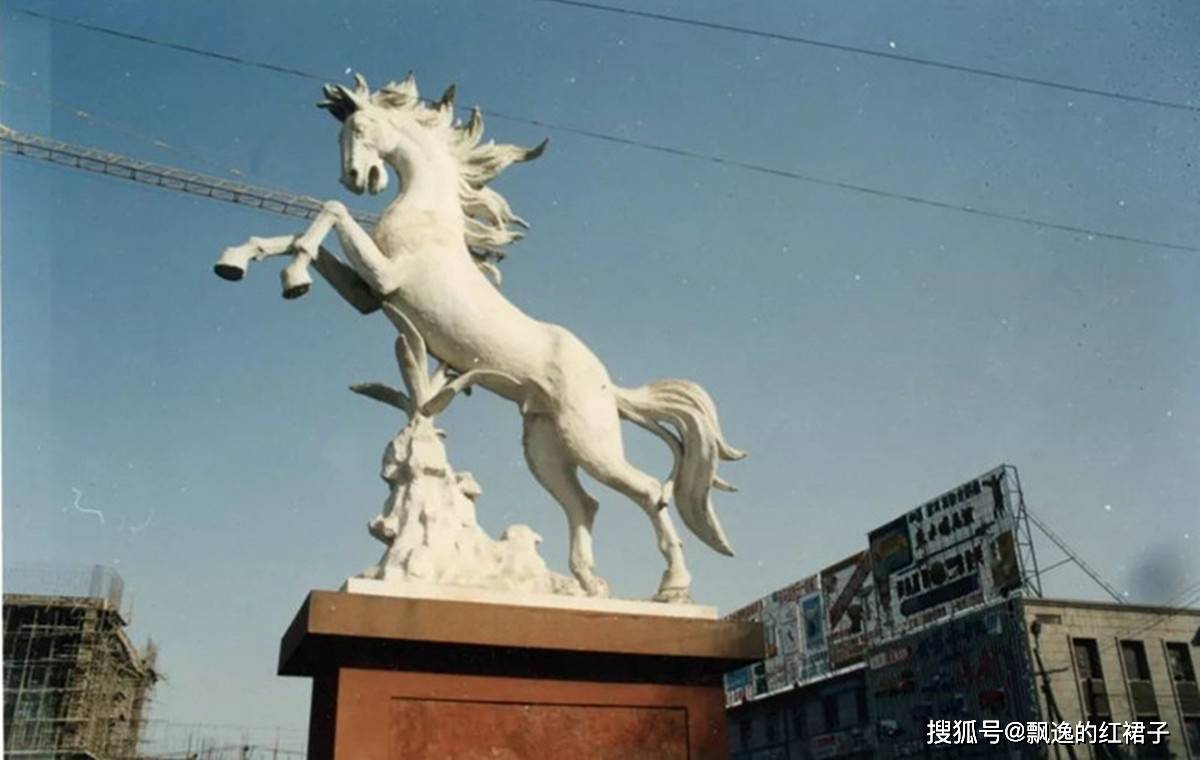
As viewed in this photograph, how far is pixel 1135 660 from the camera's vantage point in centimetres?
2852

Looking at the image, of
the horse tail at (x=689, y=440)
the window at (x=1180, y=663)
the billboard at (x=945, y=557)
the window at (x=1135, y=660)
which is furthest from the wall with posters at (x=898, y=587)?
the horse tail at (x=689, y=440)

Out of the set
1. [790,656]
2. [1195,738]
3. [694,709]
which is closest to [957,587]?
[1195,738]

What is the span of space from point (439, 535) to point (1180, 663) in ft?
99.2

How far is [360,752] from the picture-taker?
4453 millimetres

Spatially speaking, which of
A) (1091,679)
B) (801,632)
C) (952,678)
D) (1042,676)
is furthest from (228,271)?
(801,632)

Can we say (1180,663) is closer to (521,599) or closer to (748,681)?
(748,681)

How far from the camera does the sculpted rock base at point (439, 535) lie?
5.13 m

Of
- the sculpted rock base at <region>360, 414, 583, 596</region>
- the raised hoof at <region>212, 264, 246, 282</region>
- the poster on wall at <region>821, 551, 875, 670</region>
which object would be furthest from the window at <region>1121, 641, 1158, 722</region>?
the raised hoof at <region>212, 264, 246, 282</region>

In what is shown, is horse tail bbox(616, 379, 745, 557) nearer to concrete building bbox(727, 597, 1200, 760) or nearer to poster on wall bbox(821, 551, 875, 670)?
concrete building bbox(727, 597, 1200, 760)

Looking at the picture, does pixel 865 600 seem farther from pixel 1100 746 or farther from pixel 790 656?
pixel 1100 746

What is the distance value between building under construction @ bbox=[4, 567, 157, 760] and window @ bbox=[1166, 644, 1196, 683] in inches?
1252

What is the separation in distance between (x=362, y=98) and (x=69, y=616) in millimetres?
30586

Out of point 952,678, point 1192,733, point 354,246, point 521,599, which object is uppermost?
point 952,678

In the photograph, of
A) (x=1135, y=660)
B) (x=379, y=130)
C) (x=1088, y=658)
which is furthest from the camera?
(x=1135, y=660)
